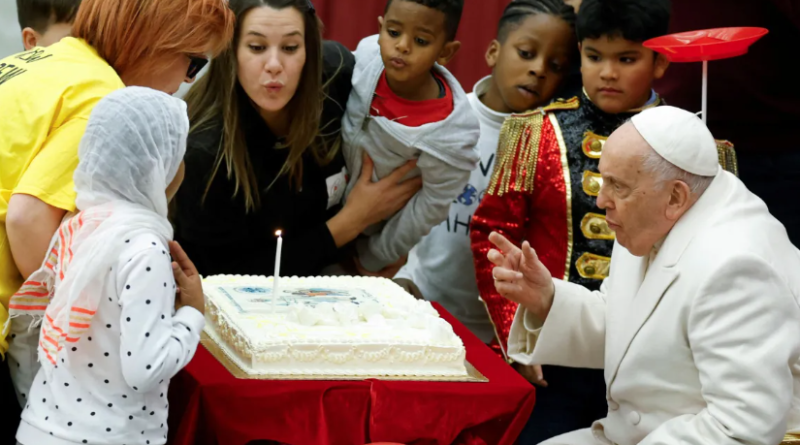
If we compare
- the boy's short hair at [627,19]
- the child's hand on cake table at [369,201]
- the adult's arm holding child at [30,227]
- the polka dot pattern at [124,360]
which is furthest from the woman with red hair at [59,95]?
the boy's short hair at [627,19]

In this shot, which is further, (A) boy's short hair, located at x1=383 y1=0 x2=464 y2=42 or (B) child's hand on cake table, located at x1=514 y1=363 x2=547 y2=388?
(A) boy's short hair, located at x1=383 y1=0 x2=464 y2=42

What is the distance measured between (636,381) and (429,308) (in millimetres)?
703

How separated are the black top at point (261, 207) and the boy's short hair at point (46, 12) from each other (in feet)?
1.83

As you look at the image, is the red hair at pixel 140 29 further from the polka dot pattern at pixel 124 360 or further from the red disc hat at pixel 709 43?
the red disc hat at pixel 709 43

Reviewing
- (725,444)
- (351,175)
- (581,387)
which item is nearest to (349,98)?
(351,175)

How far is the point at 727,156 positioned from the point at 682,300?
3.71 ft

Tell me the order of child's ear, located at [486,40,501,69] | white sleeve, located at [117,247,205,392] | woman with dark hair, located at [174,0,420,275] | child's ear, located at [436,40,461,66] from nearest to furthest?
white sleeve, located at [117,247,205,392], woman with dark hair, located at [174,0,420,275], child's ear, located at [436,40,461,66], child's ear, located at [486,40,501,69]

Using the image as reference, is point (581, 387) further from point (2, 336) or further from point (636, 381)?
point (2, 336)

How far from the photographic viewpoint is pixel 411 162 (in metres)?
3.70

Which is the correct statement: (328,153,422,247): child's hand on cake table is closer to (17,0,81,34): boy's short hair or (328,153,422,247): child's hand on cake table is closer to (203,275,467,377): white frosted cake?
(203,275,467,377): white frosted cake

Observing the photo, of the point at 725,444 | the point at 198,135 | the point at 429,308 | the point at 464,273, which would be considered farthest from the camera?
the point at 464,273

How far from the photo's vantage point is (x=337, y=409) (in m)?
2.64

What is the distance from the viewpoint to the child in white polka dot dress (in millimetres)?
2307

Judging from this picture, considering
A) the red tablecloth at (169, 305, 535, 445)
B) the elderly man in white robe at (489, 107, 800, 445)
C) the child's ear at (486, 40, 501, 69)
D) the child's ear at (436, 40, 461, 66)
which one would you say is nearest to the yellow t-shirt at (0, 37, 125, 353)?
the red tablecloth at (169, 305, 535, 445)
